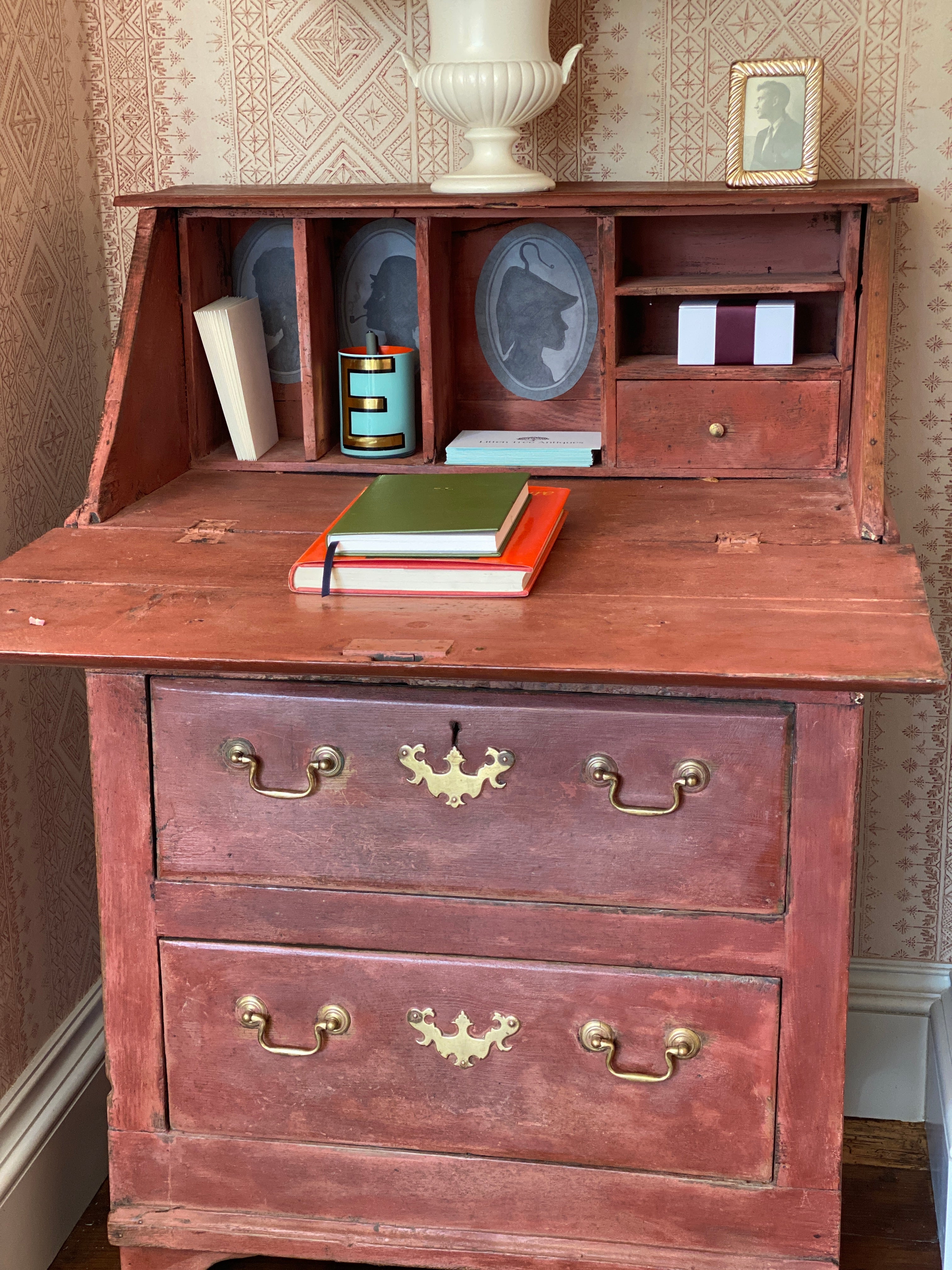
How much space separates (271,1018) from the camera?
1322mm

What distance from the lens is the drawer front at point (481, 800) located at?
1.19 meters

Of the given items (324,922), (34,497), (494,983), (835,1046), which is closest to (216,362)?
(34,497)

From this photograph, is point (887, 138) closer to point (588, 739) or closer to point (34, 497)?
point (588, 739)

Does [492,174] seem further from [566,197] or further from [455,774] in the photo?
[455,774]

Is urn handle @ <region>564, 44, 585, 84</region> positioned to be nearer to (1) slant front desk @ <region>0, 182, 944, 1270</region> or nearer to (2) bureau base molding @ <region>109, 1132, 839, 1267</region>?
(1) slant front desk @ <region>0, 182, 944, 1270</region>

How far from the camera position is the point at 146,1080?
1350 mm

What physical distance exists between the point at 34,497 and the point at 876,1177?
4.85 feet

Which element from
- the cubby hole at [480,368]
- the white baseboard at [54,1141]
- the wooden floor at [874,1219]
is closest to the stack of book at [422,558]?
the cubby hole at [480,368]

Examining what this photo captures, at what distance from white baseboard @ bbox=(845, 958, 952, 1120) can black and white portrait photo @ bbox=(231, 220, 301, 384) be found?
121 cm

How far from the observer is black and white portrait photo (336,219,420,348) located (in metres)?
1.78

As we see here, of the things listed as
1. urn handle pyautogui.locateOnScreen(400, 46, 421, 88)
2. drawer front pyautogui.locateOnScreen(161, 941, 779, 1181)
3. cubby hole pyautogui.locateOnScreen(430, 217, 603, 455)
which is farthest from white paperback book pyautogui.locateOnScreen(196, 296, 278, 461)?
drawer front pyautogui.locateOnScreen(161, 941, 779, 1181)

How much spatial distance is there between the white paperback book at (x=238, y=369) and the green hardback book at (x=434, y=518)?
1.13 feet

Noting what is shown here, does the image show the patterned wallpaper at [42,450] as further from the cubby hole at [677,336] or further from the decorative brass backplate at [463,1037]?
the cubby hole at [677,336]

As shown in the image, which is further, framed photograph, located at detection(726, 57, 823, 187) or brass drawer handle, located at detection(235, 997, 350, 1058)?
framed photograph, located at detection(726, 57, 823, 187)
